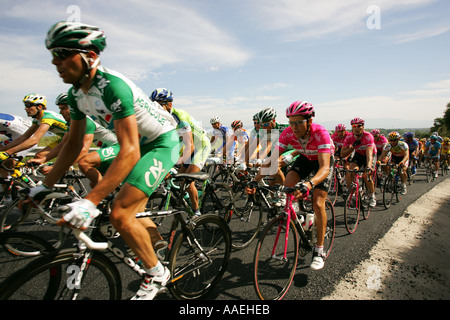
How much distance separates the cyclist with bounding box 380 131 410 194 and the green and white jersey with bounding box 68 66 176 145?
817cm

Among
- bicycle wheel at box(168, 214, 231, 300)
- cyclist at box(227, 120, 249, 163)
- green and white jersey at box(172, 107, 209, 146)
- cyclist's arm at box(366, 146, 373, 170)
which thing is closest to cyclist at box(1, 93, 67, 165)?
green and white jersey at box(172, 107, 209, 146)

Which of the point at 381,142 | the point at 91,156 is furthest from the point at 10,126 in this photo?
the point at 381,142

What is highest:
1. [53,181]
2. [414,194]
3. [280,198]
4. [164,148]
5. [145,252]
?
[164,148]

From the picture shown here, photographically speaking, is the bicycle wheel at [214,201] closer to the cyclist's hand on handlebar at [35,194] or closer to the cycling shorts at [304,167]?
the cycling shorts at [304,167]

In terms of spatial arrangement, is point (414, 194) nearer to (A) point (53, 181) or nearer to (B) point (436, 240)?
(B) point (436, 240)

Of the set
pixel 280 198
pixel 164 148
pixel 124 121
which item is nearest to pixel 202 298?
pixel 280 198

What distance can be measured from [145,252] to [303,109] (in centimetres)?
269

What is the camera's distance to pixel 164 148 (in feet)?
7.93

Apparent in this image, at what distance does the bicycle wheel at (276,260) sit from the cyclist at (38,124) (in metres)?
4.29

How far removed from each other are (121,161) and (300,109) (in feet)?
8.43

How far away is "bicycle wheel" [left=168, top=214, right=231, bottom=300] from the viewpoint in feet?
8.18

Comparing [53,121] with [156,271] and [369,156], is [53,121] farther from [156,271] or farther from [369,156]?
[369,156]

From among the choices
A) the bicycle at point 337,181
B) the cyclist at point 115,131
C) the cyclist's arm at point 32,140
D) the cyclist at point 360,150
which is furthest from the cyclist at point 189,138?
the cyclist at point 360,150

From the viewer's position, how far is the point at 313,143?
367 centimetres
